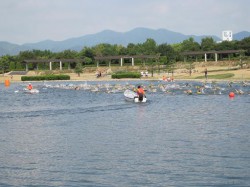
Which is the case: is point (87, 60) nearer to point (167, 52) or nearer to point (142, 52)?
point (142, 52)

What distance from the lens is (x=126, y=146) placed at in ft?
87.4

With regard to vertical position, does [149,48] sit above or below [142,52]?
above

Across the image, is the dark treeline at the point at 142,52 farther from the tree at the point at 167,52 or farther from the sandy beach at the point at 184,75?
the sandy beach at the point at 184,75

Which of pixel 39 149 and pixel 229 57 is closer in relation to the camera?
pixel 39 149

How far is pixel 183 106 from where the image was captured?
48.4m

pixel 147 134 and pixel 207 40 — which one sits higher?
pixel 207 40

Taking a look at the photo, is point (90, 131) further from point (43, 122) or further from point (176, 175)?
point (176, 175)

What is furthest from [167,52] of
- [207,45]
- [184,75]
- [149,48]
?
[184,75]

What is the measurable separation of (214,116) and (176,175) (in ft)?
64.8

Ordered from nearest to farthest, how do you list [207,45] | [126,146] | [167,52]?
[126,146], [167,52], [207,45]

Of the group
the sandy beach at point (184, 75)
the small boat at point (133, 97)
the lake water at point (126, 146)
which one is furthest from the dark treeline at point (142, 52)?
the lake water at point (126, 146)

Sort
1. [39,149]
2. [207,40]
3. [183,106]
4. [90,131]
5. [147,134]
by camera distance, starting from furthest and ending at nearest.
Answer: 1. [207,40]
2. [183,106]
3. [90,131]
4. [147,134]
5. [39,149]

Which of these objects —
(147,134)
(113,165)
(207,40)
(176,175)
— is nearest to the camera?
(176,175)

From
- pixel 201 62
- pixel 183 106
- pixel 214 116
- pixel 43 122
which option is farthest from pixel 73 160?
pixel 201 62
